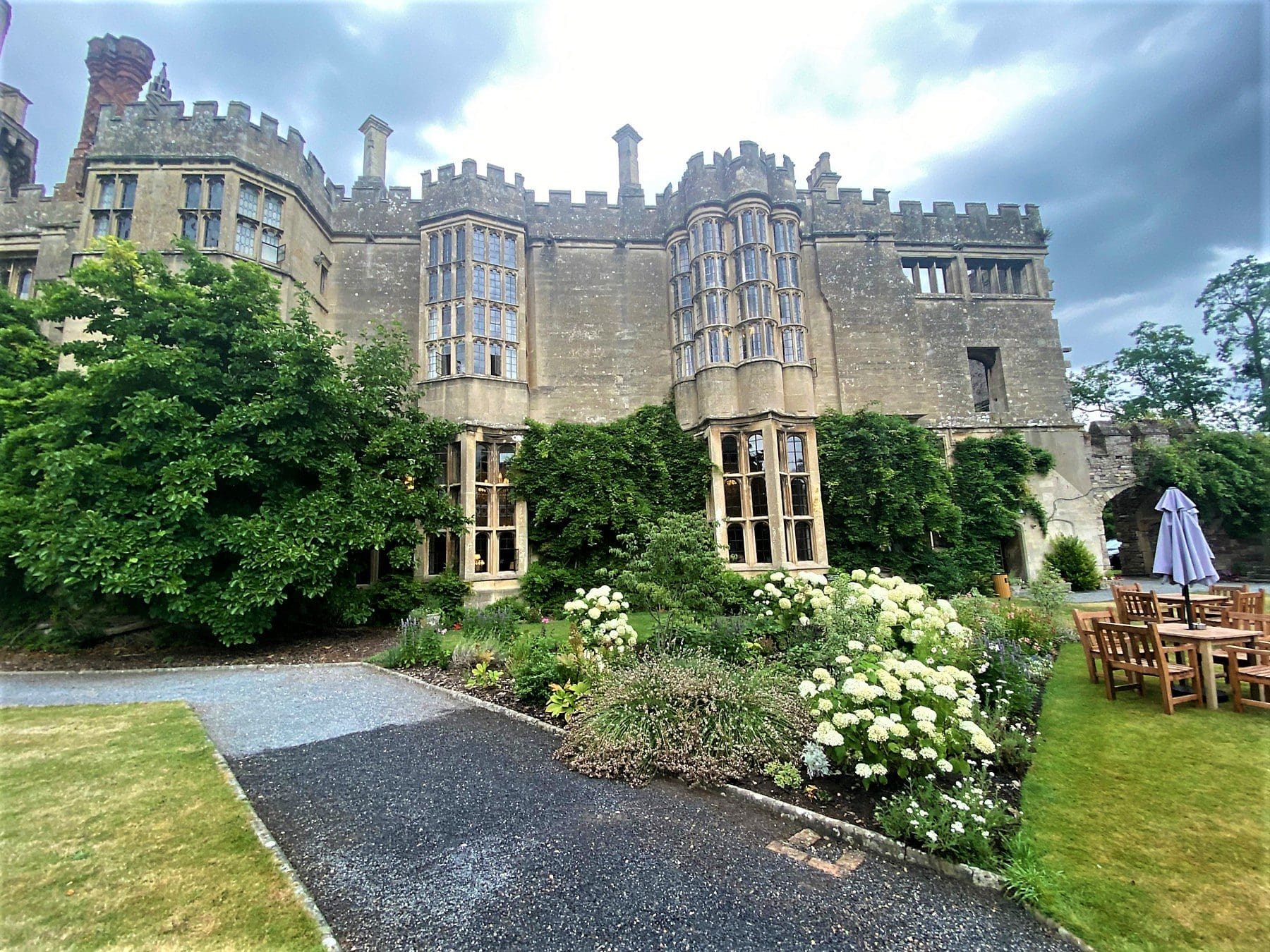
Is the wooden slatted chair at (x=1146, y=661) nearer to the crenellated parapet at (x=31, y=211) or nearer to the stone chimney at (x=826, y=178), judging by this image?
the stone chimney at (x=826, y=178)


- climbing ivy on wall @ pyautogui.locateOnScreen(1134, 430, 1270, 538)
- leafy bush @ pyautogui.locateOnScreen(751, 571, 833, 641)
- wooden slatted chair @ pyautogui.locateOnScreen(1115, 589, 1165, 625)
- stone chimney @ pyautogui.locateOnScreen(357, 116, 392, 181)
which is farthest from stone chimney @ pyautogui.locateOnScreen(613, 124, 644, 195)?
climbing ivy on wall @ pyautogui.locateOnScreen(1134, 430, 1270, 538)

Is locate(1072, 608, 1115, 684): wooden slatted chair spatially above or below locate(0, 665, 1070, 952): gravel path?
above

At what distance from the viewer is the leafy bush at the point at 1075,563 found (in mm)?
15703

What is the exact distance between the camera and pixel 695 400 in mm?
15742

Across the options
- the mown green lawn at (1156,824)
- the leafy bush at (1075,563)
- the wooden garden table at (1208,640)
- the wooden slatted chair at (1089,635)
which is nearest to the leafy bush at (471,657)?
the mown green lawn at (1156,824)

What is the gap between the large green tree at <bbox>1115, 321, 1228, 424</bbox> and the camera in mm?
26797

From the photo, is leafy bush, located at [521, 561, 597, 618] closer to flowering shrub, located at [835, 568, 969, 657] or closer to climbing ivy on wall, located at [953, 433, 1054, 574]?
flowering shrub, located at [835, 568, 969, 657]

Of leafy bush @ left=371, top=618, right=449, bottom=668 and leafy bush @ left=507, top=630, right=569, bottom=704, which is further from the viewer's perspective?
leafy bush @ left=371, top=618, right=449, bottom=668

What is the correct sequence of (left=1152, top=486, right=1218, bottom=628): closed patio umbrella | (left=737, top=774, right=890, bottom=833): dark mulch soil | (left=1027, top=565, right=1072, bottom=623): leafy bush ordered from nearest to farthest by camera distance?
(left=737, top=774, right=890, bottom=833): dark mulch soil → (left=1152, top=486, right=1218, bottom=628): closed patio umbrella → (left=1027, top=565, right=1072, bottom=623): leafy bush

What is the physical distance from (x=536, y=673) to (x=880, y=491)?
11.8 meters

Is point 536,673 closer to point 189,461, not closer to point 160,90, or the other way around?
point 189,461

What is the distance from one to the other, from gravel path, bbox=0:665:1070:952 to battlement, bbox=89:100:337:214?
15.7m

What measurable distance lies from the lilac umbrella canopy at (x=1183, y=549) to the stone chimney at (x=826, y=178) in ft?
48.8

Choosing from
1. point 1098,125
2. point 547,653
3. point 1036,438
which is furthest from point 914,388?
point 547,653
